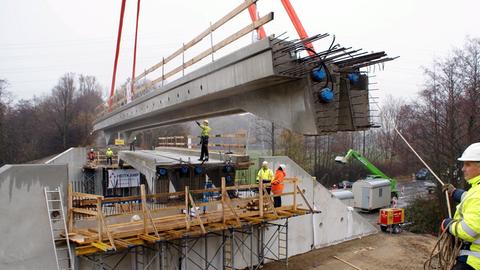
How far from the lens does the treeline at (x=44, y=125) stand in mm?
45750

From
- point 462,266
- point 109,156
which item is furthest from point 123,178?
point 462,266

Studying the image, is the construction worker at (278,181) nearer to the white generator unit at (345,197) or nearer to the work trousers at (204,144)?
the work trousers at (204,144)

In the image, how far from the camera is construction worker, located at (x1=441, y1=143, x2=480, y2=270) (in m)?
3.23

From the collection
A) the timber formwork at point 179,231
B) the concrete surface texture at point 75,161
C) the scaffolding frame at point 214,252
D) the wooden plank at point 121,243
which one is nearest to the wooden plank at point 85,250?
the timber formwork at point 179,231

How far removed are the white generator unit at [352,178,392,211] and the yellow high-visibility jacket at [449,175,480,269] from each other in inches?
931

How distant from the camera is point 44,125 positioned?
2172 inches

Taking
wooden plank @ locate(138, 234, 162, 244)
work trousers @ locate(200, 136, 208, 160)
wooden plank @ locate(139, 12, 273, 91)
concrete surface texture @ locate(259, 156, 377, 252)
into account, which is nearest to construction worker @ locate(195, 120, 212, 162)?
work trousers @ locate(200, 136, 208, 160)

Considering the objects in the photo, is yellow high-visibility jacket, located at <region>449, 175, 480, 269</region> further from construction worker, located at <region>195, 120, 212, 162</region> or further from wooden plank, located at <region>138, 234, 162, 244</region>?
construction worker, located at <region>195, 120, 212, 162</region>

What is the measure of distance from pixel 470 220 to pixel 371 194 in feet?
80.1

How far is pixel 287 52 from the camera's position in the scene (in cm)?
673

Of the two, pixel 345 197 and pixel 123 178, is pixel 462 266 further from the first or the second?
pixel 123 178

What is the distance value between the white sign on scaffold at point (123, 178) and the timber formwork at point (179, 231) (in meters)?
10.9

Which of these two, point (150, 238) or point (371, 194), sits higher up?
point (150, 238)

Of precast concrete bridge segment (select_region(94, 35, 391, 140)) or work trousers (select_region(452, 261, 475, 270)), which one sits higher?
precast concrete bridge segment (select_region(94, 35, 391, 140))
